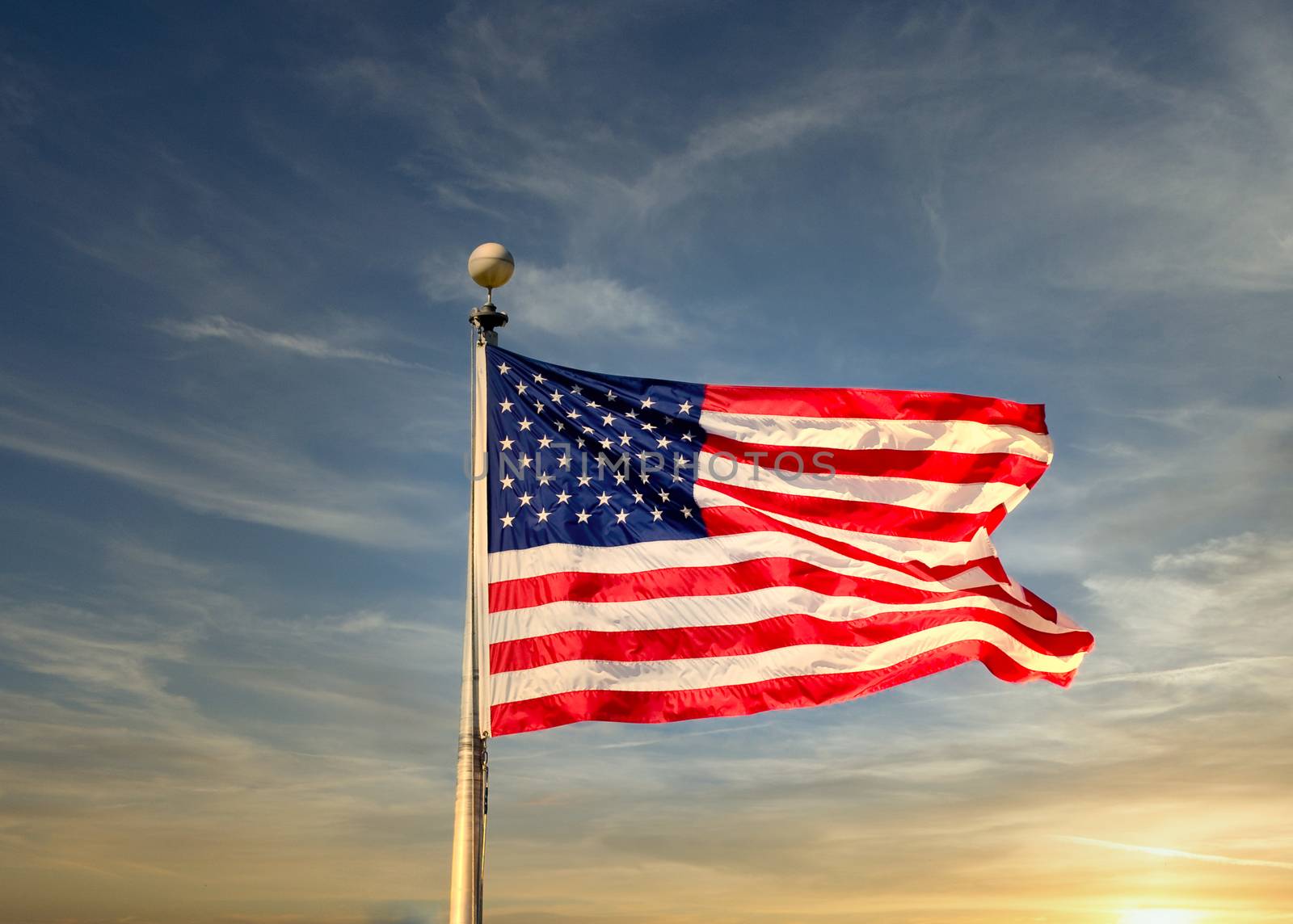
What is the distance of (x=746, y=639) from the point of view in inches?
729

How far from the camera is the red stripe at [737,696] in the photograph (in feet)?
→ 56.3

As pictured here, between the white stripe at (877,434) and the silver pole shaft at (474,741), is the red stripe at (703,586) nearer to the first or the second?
the silver pole shaft at (474,741)

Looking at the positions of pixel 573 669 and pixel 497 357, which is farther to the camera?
pixel 497 357

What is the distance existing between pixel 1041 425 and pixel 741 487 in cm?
487

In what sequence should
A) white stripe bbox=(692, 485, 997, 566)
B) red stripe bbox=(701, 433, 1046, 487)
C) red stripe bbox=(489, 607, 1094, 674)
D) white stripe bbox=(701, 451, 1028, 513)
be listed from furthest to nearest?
red stripe bbox=(701, 433, 1046, 487) → white stripe bbox=(701, 451, 1028, 513) → white stripe bbox=(692, 485, 997, 566) → red stripe bbox=(489, 607, 1094, 674)

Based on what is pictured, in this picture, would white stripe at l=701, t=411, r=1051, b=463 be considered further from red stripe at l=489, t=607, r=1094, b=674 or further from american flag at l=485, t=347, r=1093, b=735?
red stripe at l=489, t=607, r=1094, b=674

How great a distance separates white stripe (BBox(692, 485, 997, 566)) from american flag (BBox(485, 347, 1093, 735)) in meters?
0.03

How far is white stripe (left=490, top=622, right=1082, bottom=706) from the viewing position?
17328 millimetres

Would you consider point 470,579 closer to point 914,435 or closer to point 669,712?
point 669,712

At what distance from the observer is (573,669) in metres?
17.5

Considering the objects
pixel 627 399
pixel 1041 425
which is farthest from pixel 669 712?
pixel 1041 425

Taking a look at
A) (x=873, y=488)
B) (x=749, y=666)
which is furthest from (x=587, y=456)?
(x=873, y=488)

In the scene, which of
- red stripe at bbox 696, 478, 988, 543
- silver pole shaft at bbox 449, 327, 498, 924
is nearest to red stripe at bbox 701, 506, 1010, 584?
red stripe at bbox 696, 478, 988, 543

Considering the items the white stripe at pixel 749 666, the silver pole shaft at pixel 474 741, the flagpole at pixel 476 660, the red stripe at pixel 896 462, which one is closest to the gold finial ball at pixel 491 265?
the flagpole at pixel 476 660
